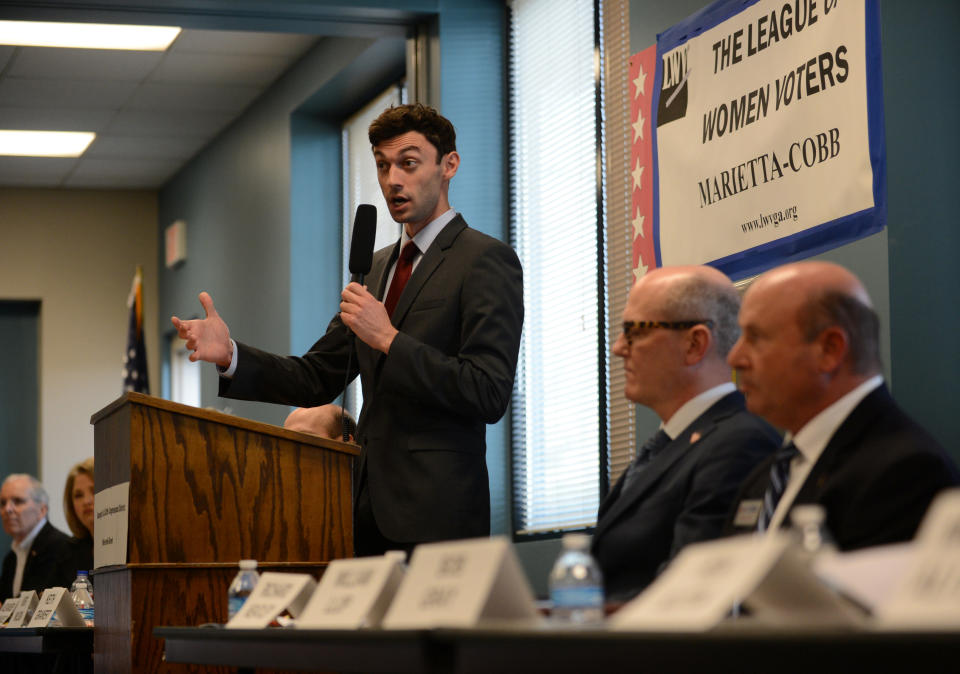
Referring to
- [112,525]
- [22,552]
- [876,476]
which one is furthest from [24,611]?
[22,552]

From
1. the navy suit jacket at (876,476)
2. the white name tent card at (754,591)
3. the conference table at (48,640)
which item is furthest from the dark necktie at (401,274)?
the white name tent card at (754,591)

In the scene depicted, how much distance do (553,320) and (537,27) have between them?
1126mm

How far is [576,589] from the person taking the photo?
1.49 metres

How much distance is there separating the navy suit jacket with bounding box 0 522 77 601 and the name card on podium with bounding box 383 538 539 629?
452 centimetres

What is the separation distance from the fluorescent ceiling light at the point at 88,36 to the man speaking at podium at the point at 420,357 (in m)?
3.99

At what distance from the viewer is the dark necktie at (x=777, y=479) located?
190cm

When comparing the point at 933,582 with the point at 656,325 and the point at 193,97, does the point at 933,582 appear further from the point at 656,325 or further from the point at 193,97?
the point at 193,97

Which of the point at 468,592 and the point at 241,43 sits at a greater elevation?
the point at 241,43

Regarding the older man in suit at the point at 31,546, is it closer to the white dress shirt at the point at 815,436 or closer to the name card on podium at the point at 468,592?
the white dress shirt at the point at 815,436

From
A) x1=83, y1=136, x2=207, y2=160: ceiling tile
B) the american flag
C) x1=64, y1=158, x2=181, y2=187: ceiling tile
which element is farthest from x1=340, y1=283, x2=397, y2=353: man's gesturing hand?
x1=64, y1=158, x2=181, y2=187: ceiling tile

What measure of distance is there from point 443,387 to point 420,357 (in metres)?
0.07

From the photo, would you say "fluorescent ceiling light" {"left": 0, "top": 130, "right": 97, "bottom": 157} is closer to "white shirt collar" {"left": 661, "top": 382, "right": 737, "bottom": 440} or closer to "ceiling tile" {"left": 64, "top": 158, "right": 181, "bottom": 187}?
"ceiling tile" {"left": 64, "top": 158, "right": 181, "bottom": 187}

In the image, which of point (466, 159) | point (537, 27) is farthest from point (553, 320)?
point (537, 27)

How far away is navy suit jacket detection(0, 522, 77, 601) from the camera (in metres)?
5.67
